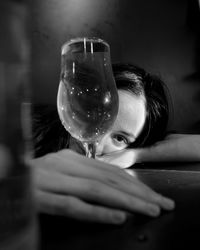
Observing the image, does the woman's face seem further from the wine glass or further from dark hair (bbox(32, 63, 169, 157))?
the wine glass

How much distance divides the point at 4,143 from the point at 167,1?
2.01 meters

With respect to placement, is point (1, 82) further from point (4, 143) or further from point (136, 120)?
point (136, 120)

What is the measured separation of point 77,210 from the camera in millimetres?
338

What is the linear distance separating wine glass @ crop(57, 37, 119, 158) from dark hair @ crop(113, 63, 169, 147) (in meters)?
0.70

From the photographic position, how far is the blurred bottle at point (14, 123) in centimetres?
24

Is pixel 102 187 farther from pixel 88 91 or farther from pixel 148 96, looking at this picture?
pixel 148 96

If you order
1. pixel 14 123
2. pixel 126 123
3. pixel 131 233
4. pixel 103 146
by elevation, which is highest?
pixel 14 123

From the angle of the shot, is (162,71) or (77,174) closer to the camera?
(77,174)

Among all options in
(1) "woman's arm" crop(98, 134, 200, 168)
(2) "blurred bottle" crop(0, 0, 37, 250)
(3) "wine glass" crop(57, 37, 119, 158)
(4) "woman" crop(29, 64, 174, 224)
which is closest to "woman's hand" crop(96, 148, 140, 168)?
(1) "woman's arm" crop(98, 134, 200, 168)

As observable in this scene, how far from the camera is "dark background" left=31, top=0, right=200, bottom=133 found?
81.4 inches

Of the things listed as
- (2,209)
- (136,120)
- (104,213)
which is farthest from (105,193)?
(136,120)

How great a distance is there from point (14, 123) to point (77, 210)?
0.42 ft

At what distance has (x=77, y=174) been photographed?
400 mm

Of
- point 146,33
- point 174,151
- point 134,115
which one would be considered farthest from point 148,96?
point 146,33
